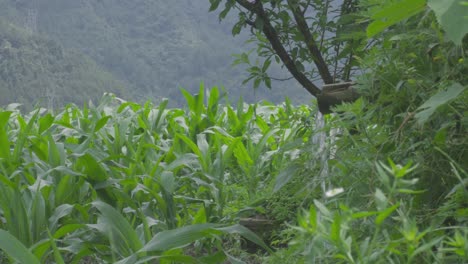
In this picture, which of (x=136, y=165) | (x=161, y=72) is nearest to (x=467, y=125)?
(x=136, y=165)

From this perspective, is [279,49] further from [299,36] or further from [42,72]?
[42,72]

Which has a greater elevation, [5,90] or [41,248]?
[5,90]

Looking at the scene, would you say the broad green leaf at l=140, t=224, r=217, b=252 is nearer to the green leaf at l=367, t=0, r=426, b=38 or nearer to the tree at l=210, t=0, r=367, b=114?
the tree at l=210, t=0, r=367, b=114

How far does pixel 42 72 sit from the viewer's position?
22984 millimetres

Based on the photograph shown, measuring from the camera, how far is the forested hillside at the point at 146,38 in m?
23.5

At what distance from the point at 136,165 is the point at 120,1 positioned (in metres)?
25.1

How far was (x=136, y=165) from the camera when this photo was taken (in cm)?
226

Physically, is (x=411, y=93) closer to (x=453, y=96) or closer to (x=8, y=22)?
(x=453, y=96)

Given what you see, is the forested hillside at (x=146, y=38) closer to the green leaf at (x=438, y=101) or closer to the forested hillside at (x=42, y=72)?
the forested hillside at (x=42, y=72)

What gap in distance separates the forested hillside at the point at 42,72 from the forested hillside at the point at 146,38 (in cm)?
141

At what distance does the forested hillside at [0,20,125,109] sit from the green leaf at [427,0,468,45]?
68.8ft

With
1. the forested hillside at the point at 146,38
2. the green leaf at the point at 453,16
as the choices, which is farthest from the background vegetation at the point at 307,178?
the forested hillside at the point at 146,38

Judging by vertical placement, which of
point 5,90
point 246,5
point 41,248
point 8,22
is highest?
point 8,22

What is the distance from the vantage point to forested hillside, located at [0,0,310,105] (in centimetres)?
2353
